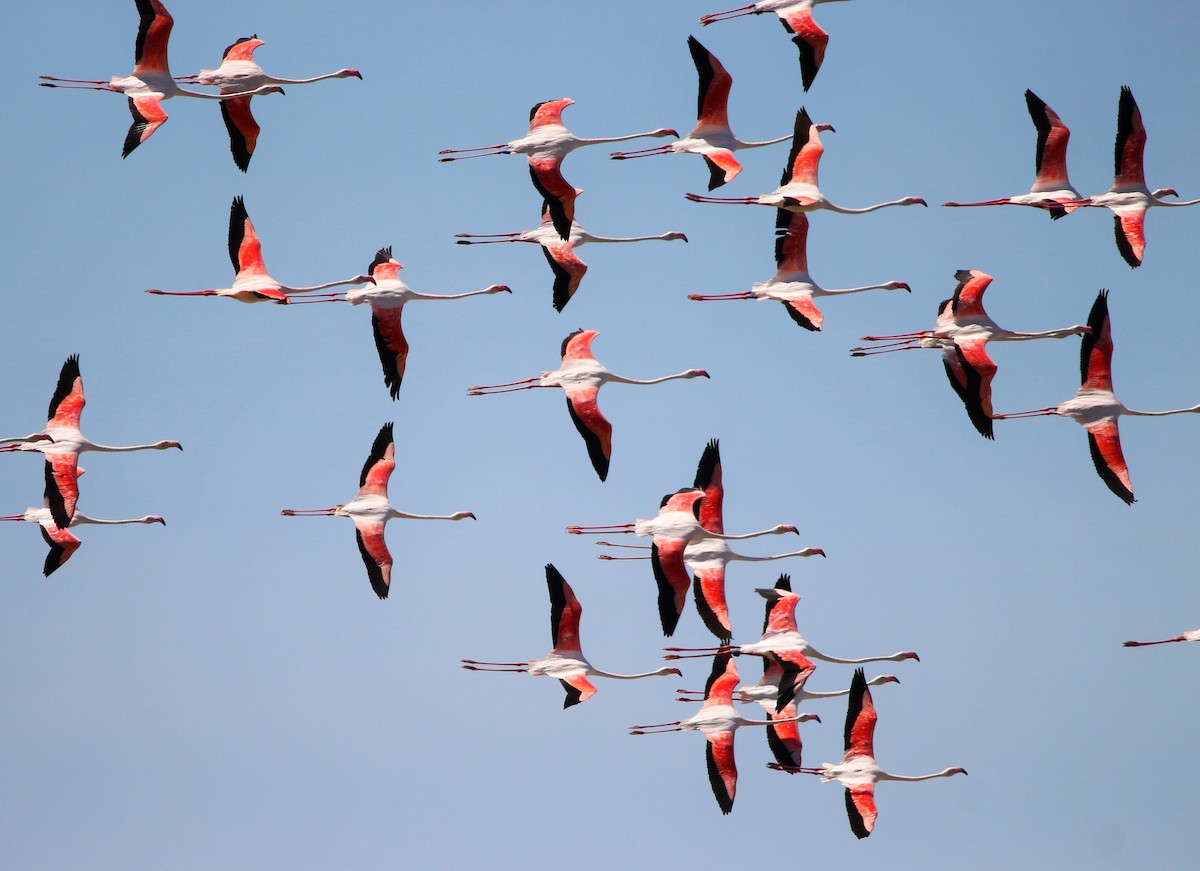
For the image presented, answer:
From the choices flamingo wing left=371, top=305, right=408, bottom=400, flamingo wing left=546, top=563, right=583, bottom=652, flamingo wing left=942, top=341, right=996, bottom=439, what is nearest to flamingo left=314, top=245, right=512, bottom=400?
flamingo wing left=371, top=305, right=408, bottom=400

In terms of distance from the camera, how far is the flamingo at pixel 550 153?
37500mm

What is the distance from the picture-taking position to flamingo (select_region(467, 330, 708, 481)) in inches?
1523

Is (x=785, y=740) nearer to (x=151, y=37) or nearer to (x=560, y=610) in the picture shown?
(x=560, y=610)

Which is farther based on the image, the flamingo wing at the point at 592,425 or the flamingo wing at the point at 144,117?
the flamingo wing at the point at 592,425

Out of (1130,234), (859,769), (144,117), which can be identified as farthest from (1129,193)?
(144,117)

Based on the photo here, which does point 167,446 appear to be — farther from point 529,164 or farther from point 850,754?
point 850,754

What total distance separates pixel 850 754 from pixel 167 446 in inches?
504

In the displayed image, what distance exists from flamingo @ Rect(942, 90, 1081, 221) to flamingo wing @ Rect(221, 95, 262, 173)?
1209cm

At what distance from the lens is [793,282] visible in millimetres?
39281

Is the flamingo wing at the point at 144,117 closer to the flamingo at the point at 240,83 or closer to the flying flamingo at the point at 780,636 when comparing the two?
the flamingo at the point at 240,83

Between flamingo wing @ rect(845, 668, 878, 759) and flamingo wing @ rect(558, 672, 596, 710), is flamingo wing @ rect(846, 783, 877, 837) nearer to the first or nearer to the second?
flamingo wing @ rect(845, 668, 878, 759)

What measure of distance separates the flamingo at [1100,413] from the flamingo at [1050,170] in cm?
206

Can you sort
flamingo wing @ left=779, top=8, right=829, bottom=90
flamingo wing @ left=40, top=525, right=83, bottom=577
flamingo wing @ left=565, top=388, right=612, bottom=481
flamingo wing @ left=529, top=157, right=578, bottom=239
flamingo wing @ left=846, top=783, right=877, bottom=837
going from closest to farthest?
flamingo wing @ left=779, top=8, right=829, bottom=90 → flamingo wing @ left=529, top=157, right=578, bottom=239 → flamingo wing @ left=565, top=388, right=612, bottom=481 → flamingo wing @ left=846, top=783, right=877, bottom=837 → flamingo wing @ left=40, top=525, right=83, bottom=577

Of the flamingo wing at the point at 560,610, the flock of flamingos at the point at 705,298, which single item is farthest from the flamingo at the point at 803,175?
the flamingo wing at the point at 560,610
